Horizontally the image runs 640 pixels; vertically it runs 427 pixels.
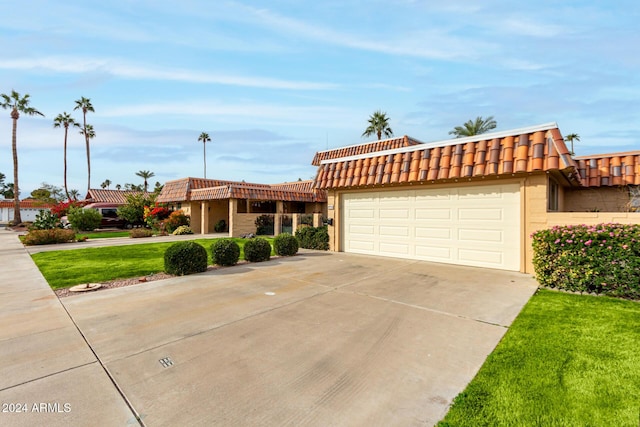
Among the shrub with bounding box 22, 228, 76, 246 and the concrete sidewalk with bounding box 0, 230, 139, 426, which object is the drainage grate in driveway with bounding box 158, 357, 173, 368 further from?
the shrub with bounding box 22, 228, 76, 246

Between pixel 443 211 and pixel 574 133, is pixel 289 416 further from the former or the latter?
pixel 574 133

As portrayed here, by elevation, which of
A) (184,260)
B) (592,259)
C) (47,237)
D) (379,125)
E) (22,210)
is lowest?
(47,237)

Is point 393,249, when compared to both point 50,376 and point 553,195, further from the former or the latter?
point 50,376

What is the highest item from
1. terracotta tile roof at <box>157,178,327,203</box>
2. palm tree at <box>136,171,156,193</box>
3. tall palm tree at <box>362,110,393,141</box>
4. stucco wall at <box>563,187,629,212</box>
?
tall palm tree at <box>362,110,393,141</box>

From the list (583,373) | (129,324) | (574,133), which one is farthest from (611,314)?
(574,133)

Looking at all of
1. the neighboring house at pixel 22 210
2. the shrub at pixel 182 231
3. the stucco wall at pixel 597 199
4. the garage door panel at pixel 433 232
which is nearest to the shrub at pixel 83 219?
the shrub at pixel 182 231

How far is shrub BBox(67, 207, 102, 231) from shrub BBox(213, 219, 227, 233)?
1005 cm

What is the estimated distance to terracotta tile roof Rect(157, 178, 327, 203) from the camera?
1921 cm

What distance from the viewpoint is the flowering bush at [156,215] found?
22375 mm

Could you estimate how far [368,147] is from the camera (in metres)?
21.7

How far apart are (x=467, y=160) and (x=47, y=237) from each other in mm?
20203

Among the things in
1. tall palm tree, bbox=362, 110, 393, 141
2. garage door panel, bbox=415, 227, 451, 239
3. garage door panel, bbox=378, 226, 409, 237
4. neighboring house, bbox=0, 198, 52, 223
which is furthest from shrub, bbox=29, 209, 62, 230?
neighboring house, bbox=0, 198, 52, 223

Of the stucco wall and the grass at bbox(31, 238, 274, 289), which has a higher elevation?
the stucco wall

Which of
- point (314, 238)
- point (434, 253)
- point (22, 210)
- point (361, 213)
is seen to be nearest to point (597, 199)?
point (434, 253)
